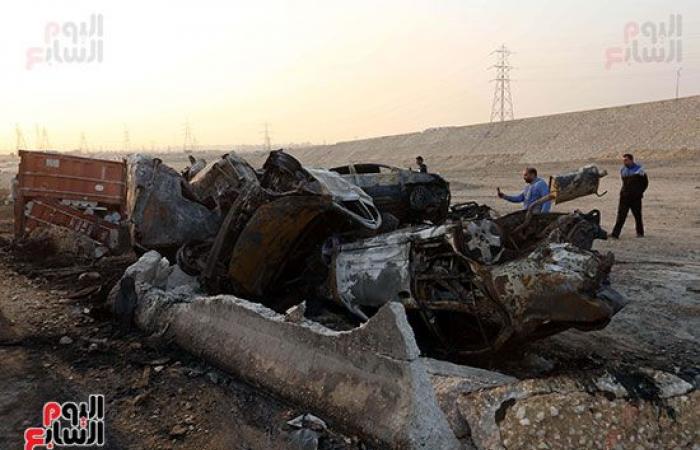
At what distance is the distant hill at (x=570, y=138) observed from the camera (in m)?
31.3

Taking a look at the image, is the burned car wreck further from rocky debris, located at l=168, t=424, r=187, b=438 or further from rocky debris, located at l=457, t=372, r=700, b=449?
rocky debris, located at l=168, t=424, r=187, b=438

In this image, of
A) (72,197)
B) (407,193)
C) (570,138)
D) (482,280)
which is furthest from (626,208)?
(570,138)

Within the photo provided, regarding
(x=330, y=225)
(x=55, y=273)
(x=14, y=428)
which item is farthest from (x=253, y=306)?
(x=55, y=273)

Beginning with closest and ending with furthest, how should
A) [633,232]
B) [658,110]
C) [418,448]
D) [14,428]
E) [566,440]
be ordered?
1. [566,440]
2. [418,448]
3. [14,428]
4. [633,232]
5. [658,110]

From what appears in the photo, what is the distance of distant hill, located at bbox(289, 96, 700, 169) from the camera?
31312mm

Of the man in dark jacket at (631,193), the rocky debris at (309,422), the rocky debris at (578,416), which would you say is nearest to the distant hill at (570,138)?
the man in dark jacket at (631,193)

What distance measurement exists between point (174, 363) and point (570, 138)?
3816 cm

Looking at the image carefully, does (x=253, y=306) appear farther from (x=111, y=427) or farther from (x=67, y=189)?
(x=67, y=189)

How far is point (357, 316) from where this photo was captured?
431 centimetres

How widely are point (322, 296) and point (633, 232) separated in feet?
25.6

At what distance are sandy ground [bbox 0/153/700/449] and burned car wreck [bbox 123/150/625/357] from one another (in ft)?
1.95

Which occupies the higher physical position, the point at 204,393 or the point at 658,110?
the point at 658,110

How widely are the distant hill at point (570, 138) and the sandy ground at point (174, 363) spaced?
2457 cm

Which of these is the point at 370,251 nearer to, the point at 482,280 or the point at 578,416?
the point at 482,280
